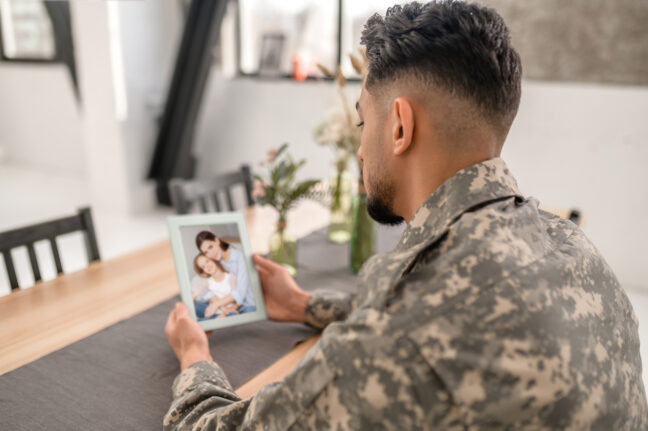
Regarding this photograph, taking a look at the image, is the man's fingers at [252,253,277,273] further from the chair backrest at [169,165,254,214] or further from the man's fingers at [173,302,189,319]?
the chair backrest at [169,165,254,214]

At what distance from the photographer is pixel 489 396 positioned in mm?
582

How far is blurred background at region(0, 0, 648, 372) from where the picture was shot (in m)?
2.76

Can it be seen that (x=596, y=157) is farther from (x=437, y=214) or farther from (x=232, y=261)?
(x=437, y=214)

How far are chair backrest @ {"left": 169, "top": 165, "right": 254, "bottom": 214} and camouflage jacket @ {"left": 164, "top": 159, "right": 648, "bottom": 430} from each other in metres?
1.15

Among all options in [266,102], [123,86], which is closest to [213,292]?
[266,102]

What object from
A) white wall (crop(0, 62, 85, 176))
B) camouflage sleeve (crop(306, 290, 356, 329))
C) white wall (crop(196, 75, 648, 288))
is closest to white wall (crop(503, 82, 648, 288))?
white wall (crop(196, 75, 648, 288))

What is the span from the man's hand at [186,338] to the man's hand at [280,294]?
8.1 inches

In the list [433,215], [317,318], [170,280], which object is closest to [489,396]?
[433,215]

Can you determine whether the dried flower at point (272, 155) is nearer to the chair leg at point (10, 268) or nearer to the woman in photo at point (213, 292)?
the woman in photo at point (213, 292)

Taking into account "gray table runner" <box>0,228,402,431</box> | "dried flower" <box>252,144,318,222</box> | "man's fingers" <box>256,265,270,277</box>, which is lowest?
"gray table runner" <box>0,228,402,431</box>

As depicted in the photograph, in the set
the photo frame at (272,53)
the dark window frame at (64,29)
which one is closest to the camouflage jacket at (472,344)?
the photo frame at (272,53)

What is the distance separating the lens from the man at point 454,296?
23.1 inches

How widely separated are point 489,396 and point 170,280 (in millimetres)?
1030

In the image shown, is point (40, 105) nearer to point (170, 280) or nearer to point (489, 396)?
point (170, 280)
